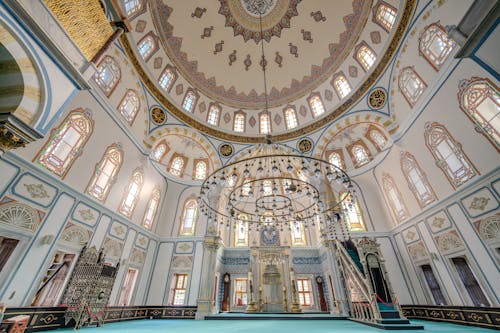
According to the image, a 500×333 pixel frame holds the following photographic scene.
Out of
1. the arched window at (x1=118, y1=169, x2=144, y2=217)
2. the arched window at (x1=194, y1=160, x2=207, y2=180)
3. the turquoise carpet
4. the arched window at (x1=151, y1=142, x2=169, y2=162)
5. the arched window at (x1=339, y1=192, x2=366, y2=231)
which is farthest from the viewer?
the arched window at (x1=194, y1=160, x2=207, y2=180)

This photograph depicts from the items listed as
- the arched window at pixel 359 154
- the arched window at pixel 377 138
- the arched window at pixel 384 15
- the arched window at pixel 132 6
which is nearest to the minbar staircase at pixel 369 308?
the arched window at pixel 359 154

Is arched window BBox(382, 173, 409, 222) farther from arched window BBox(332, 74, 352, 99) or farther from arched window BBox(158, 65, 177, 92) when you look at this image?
arched window BBox(158, 65, 177, 92)

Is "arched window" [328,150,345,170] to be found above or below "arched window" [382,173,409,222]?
above

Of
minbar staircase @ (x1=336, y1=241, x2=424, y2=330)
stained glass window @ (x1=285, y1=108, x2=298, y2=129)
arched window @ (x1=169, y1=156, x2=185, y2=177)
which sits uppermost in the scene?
stained glass window @ (x1=285, y1=108, x2=298, y2=129)

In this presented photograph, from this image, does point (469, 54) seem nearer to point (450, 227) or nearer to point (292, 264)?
point (450, 227)

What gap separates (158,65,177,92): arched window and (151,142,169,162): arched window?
3.30 metres

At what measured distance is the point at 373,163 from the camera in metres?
11.8

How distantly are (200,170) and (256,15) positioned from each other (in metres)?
10.4

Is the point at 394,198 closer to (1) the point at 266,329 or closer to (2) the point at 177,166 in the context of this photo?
(1) the point at 266,329

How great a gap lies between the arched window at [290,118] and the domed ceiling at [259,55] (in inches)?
8.9

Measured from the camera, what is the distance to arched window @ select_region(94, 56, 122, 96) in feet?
25.9

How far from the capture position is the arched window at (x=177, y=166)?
526 inches

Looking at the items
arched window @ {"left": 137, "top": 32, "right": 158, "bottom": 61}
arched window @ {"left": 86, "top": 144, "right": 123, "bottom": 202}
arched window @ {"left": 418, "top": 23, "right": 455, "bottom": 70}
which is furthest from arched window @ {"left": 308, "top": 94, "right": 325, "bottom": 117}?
arched window @ {"left": 86, "top": 144, "right": 123, "bottom": 202}

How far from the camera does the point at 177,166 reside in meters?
13.7
